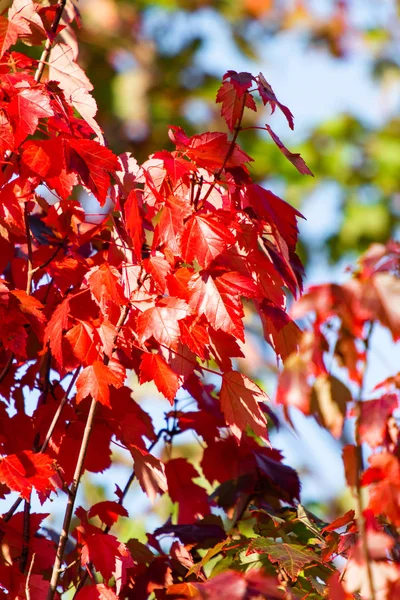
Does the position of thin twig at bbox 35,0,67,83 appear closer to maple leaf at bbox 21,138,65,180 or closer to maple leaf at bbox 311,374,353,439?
maple leaf at bbox 21,138,65,180

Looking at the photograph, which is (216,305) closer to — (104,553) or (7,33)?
(104,553)

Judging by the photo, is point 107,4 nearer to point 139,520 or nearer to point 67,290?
point 139,520

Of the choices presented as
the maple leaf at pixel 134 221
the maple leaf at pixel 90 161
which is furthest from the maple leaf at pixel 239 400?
the maple leaf at pixel 90 161

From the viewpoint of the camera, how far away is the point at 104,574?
3.91ft

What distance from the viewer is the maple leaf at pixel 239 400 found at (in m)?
1.18

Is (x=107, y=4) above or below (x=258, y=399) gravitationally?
above

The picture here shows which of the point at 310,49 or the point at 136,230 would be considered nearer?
the point at 136,230

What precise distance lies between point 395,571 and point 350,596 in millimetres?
218

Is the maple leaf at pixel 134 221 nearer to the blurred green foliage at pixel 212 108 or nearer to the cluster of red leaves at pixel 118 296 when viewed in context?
the cluster of red leaves at pixel 118 296

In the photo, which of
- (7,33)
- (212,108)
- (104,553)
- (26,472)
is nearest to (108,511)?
(104,553)

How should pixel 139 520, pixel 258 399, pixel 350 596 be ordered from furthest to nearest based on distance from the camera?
pixel 139 520 → pixel 258 399 → pixel 350 596

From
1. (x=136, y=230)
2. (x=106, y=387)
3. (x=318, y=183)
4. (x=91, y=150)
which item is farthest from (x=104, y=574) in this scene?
(x=318, y=183)

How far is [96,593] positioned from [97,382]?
1.06 ft

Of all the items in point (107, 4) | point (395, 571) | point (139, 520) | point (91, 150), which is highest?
point (107, 4)
